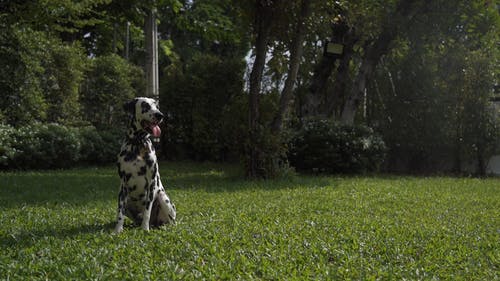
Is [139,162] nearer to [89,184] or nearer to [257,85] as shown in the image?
[89,184]

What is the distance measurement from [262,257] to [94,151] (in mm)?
10139

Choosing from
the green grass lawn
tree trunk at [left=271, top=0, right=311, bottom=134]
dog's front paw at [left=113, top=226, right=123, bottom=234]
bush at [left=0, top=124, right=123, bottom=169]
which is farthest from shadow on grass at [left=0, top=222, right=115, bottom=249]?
bush at [left=0, top=124, right=123, bottom=169]

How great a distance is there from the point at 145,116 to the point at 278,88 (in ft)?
34.9

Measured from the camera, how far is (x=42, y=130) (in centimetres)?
1156

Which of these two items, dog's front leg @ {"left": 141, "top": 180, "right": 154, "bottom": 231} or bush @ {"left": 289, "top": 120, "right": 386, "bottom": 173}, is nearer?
dog's front leg @ {"left": 141, "top": 180, "right": 154, "bottom": 231}

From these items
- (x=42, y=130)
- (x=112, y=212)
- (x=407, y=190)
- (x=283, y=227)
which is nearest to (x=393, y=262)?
(x=283, y=227)

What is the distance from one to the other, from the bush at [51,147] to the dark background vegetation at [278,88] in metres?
0.03

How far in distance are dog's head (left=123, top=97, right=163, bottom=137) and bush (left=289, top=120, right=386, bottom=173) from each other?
8.22 meters

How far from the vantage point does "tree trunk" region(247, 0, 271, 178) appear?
10086 millimetres

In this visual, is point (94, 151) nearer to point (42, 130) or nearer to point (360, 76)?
point (42, 130)

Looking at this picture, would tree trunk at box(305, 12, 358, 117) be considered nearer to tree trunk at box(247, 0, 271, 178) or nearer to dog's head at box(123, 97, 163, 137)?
tree trunk at box(247, 0, 271, 178)

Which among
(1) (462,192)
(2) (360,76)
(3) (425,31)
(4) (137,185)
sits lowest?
(1) (462,192)

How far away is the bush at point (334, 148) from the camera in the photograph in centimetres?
1253

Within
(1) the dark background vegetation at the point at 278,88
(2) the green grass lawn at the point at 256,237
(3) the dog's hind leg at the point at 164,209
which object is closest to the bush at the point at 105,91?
(1) the dark background vegetation at the point at 278,88
